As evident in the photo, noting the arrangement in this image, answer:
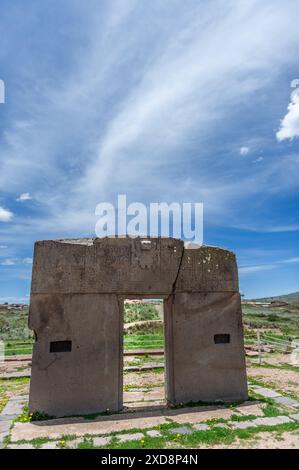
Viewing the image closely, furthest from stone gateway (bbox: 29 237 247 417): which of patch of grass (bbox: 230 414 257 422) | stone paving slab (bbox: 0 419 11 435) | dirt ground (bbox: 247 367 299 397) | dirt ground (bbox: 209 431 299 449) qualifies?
dirt ground (bbox: 209 431 299 449)

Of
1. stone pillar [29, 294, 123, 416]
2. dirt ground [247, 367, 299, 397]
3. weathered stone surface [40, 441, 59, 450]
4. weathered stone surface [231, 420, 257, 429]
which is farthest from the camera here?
dirt ground [247, 367, 299, 397]

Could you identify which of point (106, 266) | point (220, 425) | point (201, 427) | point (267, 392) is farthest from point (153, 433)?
point (267, 392)

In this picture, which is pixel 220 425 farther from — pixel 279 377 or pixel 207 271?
pixel 279 377

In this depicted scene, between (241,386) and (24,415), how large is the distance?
492cm

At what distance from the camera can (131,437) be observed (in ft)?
18.3

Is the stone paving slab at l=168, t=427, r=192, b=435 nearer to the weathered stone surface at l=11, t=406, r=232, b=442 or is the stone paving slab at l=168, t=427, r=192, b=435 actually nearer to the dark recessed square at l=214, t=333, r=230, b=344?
the weathered stone surface at l=11, t=406, r=232, b=442

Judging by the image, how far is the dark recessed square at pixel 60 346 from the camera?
23.5 ft

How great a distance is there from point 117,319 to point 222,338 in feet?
8.65

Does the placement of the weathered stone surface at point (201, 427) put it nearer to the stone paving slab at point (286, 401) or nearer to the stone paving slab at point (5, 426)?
the stone paving slab at point (286, 401)

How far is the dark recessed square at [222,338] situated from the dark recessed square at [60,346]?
3.44 meters

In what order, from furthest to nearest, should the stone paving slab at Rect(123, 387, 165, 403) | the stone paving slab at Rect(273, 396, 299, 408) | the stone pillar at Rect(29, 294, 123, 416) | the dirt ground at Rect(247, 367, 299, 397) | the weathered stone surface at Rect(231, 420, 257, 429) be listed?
the dirt ground at Rect(247, 367, 299, 397) → the stone paving slab at Rect(123, 387, 165, 403) → the stone paving slab at Rect(273, 396, 299, 408) → the stone pillar at Rect(29, 294, 123, 416) → the weathered stone surface at Rect(231, 420, 257, 429)

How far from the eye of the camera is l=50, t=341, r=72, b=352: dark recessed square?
7168 mm

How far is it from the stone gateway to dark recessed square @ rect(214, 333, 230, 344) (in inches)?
0.9
